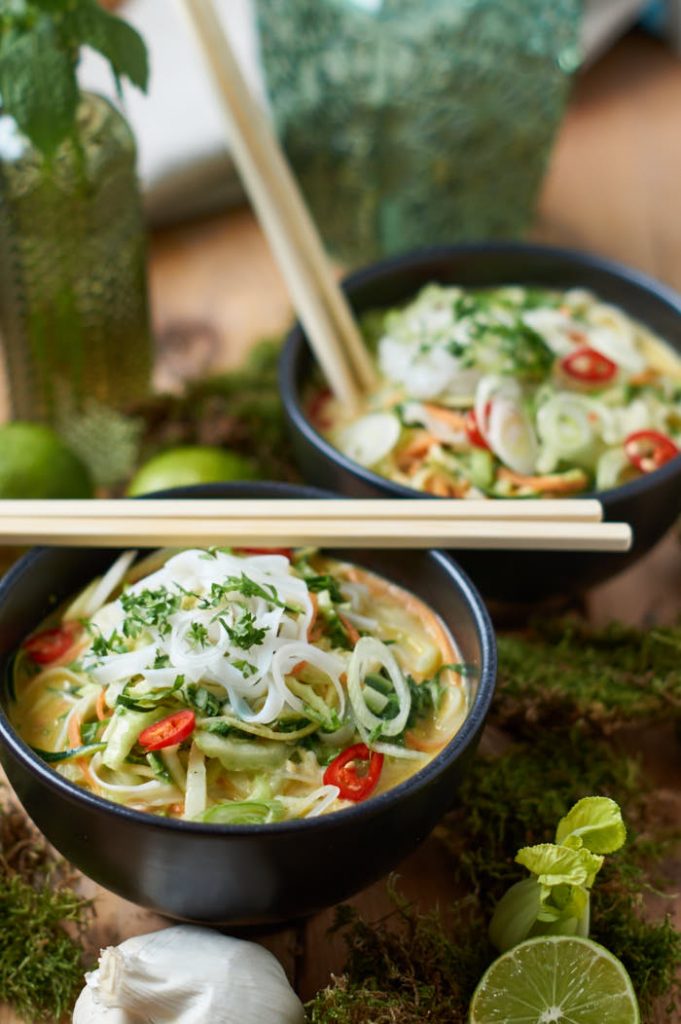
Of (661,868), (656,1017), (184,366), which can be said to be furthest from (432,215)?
(656,1017)

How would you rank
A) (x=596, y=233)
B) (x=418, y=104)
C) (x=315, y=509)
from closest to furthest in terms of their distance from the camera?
(x=315, y=509)
(x=418, y=104)
(x=596, y=233)

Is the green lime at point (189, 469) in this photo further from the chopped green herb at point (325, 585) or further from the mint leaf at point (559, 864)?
the mint leaf at point (559, 864)

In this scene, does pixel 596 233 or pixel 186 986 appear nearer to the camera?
pixel 186 986

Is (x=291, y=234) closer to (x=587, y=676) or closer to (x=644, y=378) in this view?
(x=644, y=378)

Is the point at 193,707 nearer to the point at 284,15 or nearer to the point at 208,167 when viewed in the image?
the point at 284,15

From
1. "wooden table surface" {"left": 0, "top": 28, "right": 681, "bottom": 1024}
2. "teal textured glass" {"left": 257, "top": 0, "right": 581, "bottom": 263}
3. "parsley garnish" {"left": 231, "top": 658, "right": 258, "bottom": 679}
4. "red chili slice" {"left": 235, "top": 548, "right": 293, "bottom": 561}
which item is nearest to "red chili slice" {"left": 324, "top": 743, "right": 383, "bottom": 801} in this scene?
"parsley garnish" {"left": 231, "top": 658, "right": 258, "bottom": 679}

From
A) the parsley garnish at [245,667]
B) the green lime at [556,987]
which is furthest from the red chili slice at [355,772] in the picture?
the green lime at [556,987]

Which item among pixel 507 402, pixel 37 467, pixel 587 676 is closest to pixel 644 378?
pixel 507 402
